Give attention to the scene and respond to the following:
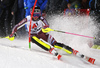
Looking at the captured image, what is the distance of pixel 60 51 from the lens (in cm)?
288

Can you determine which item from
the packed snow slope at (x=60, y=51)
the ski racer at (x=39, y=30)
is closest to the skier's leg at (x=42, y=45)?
the ski racer at (x=39, y=30)

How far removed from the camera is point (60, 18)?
4.26 m

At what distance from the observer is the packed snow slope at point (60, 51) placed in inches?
86.0

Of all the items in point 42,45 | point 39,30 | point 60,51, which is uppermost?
point 39,30

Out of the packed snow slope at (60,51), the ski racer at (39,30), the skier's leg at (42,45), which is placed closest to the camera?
the packed snow slope at (60,51)

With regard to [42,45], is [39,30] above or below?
above

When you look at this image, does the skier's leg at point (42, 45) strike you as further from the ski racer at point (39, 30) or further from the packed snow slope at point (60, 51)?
the packed snow slope at point (60, 51)

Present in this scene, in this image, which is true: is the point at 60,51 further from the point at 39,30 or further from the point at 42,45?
the point at 39,30

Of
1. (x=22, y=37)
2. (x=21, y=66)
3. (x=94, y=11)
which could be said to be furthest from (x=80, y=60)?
(x=22, y=37)

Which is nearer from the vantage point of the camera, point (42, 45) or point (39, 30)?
point (42, 45)

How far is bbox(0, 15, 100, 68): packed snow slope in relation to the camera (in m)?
2.18

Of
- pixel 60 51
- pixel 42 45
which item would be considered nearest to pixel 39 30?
pixel 42 45

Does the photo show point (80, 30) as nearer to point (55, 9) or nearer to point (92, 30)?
point (92, 30)

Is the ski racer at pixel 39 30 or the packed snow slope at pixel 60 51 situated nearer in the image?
the packed snow slope at pixel 60 51
